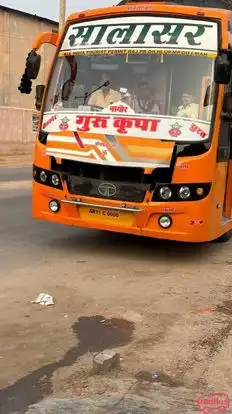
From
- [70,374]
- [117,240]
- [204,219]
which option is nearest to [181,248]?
[117,240]

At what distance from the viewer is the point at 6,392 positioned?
351cm

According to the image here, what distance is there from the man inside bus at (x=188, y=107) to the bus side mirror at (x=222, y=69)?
1.19 ft

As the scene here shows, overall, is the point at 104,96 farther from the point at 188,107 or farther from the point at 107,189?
the point at 107,189

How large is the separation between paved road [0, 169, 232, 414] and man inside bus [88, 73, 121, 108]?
1955 mm

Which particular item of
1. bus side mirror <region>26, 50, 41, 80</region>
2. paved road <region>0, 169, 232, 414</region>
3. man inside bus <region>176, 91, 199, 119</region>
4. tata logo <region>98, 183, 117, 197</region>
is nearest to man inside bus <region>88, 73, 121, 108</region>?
man inside bus <region>176, 91, 199, 119</region>

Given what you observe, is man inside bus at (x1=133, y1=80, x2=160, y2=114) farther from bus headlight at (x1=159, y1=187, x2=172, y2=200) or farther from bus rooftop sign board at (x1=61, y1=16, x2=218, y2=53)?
bus headlight at (x1=159, y1=187, x2=172, y2=200)

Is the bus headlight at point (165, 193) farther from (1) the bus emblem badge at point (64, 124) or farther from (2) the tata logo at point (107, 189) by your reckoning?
(1) the bus emblem badge at point (64, 124)

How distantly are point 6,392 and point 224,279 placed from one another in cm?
348

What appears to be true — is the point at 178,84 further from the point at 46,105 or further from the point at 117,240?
the point at 117,240

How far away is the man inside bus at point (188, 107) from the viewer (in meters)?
6.49

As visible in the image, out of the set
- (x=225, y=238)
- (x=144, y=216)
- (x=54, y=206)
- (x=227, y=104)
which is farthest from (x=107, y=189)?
(x=225, y=238)

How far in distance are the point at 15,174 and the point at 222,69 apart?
40.4ft

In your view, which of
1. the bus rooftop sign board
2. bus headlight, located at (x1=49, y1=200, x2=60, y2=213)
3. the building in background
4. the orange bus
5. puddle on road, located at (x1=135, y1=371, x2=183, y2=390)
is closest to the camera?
puddle on road, located at (x1=135, y1=371, x2=183, y2=390)

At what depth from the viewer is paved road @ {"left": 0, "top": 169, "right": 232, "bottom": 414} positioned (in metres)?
3.56
